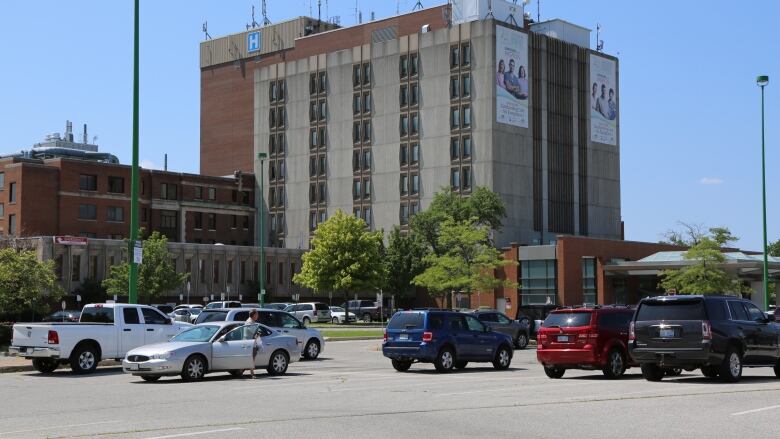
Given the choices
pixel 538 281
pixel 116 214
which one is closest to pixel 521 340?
pixel 538 281

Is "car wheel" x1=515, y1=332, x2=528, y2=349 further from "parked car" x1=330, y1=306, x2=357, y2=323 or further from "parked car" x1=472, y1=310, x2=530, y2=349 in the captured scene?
"parked car" x1=330, y1=306, x2=357, y2=323

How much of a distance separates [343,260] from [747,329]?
198 ft

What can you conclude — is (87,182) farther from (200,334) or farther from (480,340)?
(200,334)

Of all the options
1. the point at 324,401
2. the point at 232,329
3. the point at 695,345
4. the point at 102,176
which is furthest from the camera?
the point at 102,176

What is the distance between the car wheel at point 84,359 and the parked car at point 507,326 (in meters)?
16.0

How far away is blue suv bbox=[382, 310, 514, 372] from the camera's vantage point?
1077 inches

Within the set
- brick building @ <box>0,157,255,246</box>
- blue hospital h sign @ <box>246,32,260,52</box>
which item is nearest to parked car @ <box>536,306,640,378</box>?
brick building @ <box>0,157,255,246</box>

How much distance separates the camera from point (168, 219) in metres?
107

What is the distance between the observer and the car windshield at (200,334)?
2511cm

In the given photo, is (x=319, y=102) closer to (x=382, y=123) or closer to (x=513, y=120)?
(x=382, y=123)

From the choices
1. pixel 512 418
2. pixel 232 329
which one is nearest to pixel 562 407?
pixel 512 418

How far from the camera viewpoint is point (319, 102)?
11462 cm

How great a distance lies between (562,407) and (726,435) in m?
4.00

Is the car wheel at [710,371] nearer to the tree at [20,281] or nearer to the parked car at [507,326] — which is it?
the parked car at [507,326]
